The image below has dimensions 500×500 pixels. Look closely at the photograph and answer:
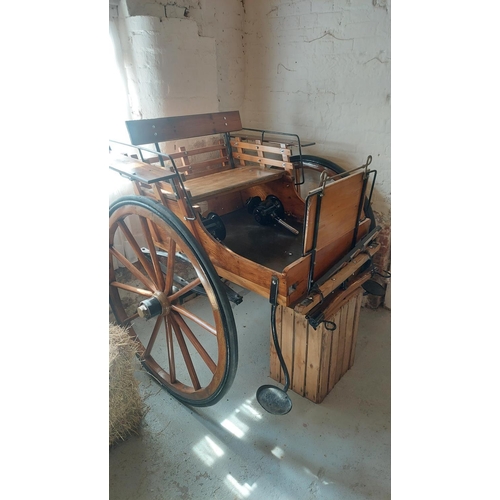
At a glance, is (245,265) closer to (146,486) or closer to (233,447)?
(233,447)

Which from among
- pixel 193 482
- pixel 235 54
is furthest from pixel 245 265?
pixel 235 54

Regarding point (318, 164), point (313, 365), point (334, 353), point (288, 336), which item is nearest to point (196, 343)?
point (288, 336)

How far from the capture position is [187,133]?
2.18 metres

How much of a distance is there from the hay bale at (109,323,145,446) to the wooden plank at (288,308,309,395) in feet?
2.76

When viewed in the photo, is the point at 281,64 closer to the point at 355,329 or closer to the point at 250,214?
the point at 250,214

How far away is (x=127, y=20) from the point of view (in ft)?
7.38

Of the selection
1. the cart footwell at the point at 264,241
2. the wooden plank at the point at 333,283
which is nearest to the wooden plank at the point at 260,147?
the cart footwell at the point at 264,241

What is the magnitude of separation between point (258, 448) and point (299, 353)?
0.50 m

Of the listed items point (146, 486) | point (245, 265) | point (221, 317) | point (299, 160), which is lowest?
point (146, 486)

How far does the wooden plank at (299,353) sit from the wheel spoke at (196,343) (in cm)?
49

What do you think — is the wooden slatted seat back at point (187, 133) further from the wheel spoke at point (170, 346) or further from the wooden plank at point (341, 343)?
the wooden plank at point (341, 343)

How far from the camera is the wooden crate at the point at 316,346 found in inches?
72.1

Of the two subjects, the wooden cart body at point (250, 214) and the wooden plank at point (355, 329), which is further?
the wooden plank at point (355, 329)

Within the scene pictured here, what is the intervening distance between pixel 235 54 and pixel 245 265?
→ 2.09m
